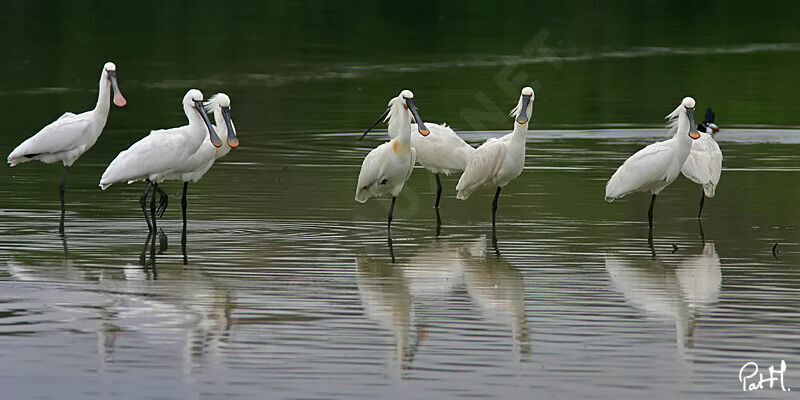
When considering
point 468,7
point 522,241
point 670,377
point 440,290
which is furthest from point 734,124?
point 468,7

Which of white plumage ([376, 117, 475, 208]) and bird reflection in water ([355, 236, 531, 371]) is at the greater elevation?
white plumage ([376, 117, 475, 208])

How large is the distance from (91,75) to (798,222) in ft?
65.9

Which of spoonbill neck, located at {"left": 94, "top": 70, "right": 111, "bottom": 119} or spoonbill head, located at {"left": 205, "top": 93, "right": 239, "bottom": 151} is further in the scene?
spoonbill neck, located at {"left": 94, "top": 70, "right": 111, "bottom": 119}

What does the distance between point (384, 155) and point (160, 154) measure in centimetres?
198

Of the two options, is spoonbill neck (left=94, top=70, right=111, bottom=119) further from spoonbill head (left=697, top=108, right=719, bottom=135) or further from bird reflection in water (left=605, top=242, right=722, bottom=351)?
spoonbill head (left=697, top=108, right=719, bottom=135)

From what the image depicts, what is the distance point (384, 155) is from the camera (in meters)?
13.6

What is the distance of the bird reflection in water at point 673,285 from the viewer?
376 inches

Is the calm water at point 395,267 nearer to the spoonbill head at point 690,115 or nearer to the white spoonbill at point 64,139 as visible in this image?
the white spoonbill at point 64,139

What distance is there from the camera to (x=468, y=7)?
5162 centimetres

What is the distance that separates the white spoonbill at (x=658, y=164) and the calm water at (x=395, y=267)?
36cm

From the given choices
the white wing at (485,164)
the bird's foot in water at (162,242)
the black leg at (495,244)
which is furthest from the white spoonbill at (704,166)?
the bird's foot in water at (162,242)

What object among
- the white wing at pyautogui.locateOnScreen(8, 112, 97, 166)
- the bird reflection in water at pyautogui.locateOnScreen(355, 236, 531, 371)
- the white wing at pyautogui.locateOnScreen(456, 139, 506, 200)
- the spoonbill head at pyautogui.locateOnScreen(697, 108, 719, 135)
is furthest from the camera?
the spoonbill head at pyautogui.locateOnScreen(697, 108, 719, 135)

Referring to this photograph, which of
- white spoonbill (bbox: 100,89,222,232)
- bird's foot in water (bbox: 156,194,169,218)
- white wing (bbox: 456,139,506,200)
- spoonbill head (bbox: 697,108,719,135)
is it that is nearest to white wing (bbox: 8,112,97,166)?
bird's foot in water (bbox: 156,194,169,218)

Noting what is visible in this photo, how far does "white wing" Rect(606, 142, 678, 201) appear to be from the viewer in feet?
45.7
